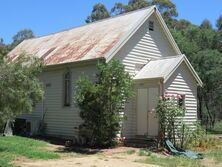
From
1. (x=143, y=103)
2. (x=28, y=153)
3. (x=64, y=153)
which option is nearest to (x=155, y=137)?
(x=143, y=103)

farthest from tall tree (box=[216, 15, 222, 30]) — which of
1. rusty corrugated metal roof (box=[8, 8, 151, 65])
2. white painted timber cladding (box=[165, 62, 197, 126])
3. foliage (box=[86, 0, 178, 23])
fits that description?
white painted timber cladding (box=[165, 62, 197, 126])

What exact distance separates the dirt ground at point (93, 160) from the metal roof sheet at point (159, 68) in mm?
4234

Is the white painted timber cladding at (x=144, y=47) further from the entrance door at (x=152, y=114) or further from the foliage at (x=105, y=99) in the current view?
the foliage at (x=105, y=99)

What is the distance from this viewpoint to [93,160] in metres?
15.9

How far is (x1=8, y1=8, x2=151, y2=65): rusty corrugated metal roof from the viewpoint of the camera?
22203 millimetres

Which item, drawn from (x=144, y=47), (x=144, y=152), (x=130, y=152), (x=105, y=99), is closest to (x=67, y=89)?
(x=144, y=47)

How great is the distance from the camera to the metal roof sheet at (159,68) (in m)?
20.9

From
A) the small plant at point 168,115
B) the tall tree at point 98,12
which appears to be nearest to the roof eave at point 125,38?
the small plant at point 168,115

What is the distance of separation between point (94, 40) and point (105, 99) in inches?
195

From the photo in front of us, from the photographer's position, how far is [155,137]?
Result: 69.6ft

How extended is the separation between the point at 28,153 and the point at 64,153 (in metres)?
1.68

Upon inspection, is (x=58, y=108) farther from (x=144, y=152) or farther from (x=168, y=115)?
(x=144, y=152)

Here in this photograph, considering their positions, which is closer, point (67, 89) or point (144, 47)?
point (144, 47)

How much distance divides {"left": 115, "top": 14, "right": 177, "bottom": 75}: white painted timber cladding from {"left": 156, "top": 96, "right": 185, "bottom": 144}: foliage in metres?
3.45
